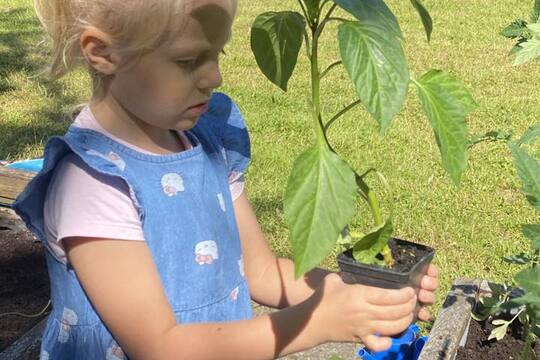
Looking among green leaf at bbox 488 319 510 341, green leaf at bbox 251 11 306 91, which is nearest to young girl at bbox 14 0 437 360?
green leaf at bbox 251 11 306 91

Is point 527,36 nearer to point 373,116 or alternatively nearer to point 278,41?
point 278,41

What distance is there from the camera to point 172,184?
1.91 metres

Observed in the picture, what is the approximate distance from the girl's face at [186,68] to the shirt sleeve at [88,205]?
0.17 m

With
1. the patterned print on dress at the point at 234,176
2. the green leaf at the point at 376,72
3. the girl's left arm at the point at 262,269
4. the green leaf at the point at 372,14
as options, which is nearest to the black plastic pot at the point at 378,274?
the green leaf at the point at 376,72

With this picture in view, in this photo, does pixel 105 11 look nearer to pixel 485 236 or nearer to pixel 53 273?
pixel 53 273

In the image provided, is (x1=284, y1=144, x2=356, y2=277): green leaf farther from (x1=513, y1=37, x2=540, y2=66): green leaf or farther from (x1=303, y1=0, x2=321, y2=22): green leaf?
(x1=513, y1=37, x2=540, y2=66): green leaf

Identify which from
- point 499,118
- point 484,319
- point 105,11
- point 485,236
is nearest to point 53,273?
point 105,11

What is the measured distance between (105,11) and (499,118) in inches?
187

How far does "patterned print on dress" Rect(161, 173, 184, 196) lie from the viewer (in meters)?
1.90

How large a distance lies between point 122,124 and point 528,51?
871mm

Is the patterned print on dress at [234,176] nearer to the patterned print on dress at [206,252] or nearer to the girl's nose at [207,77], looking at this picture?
the patterned print on dress at [206,252]

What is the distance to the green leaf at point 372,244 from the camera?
4.11 feet

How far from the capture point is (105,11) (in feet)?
5.65

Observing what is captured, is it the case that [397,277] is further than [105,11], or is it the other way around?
[105,11]
